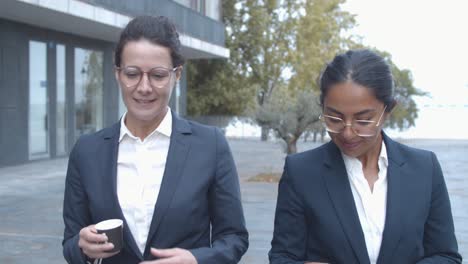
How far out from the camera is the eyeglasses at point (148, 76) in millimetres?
2305

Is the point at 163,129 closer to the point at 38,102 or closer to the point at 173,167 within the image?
the point at 173,167

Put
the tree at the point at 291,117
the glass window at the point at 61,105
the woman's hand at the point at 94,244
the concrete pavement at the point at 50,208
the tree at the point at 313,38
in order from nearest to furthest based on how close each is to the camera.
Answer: the woman's hand at the point at 94,244
the concrete pavement at the point at 50,208
the tree at the point at 291,117
the glass window at the point at 61,105
the tree at the point at 313,38

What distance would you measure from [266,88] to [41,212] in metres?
22.2

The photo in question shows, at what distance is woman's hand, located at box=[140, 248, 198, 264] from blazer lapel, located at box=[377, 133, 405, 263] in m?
0.71

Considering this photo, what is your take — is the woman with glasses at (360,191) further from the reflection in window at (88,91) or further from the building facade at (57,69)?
the reflection in window at (88,91)

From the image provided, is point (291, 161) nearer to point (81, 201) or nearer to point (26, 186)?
point (81, 201)

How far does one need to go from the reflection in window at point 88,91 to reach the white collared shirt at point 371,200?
1657 cm

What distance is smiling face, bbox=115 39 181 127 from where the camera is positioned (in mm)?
2295

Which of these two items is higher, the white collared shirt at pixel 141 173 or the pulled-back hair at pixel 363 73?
the pulled-back hair at pixel 363 73

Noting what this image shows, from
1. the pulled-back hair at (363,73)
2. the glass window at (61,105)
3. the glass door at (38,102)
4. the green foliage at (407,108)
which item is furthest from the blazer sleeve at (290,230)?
the green foliage at (407,108)

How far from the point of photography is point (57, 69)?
17.0 metres

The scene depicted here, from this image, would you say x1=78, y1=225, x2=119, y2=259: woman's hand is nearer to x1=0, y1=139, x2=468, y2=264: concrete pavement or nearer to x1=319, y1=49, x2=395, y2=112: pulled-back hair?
x1=319, y1=49, x2=395, y2=112: pulled-back hair

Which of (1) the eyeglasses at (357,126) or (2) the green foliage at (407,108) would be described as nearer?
(1) the eyeglasses at (357,126)

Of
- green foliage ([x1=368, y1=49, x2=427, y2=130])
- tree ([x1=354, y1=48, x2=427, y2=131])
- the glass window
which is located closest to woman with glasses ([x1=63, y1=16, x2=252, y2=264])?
the glass window
